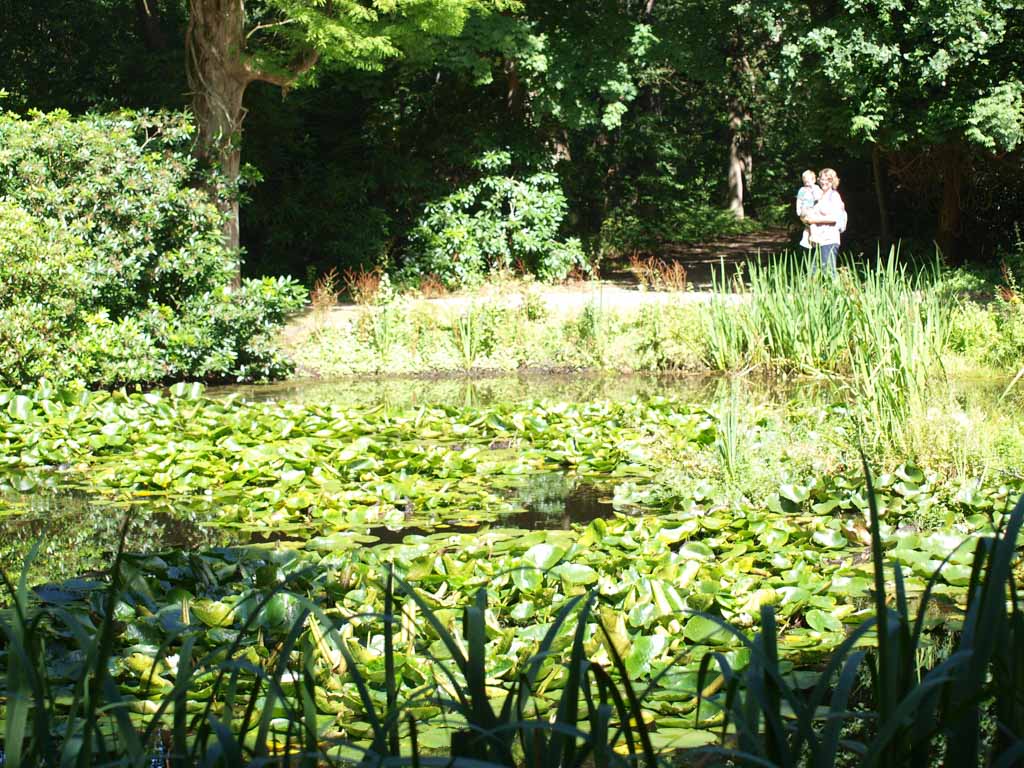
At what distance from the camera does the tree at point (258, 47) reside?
40.7 feet

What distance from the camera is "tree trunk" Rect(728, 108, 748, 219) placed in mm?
28766

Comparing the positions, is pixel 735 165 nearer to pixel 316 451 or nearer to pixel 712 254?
pixel 712 254

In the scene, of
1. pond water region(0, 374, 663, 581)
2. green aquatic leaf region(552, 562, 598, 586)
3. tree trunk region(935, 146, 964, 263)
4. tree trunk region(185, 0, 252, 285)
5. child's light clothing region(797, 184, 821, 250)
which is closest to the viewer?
green aquatic leaf region(552, 562, 598, 586)

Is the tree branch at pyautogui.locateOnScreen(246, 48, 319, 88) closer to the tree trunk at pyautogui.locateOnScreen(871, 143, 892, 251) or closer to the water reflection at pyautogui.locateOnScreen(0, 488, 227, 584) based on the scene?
the water reflection at pyautogui.locateOnScreen(0, 488, 227, 584)

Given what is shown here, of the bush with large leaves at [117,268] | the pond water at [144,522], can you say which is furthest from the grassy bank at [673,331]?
the pond water at [144,522]

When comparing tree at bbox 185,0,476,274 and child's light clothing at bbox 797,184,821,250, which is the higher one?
tree at bbox 185,0,476,274

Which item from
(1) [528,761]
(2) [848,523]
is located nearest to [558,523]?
(2) [848,523]

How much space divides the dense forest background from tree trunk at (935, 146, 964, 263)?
3 cm

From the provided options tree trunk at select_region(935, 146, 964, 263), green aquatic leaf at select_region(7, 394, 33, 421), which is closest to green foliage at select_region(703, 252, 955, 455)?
green aquatic leaf at select_region(7, 394, 33, 421)

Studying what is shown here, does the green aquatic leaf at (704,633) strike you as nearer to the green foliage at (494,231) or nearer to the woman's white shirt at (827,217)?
the woman's white shirt at (827,217)

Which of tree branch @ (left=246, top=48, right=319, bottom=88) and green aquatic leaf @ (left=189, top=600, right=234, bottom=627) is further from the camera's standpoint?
tree branch @ (left=246, top=48, right=319, bottom=88)

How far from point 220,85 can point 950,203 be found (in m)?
11.0

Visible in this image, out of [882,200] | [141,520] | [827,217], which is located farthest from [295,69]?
[882,200]

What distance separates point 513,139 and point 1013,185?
25.7 feet
